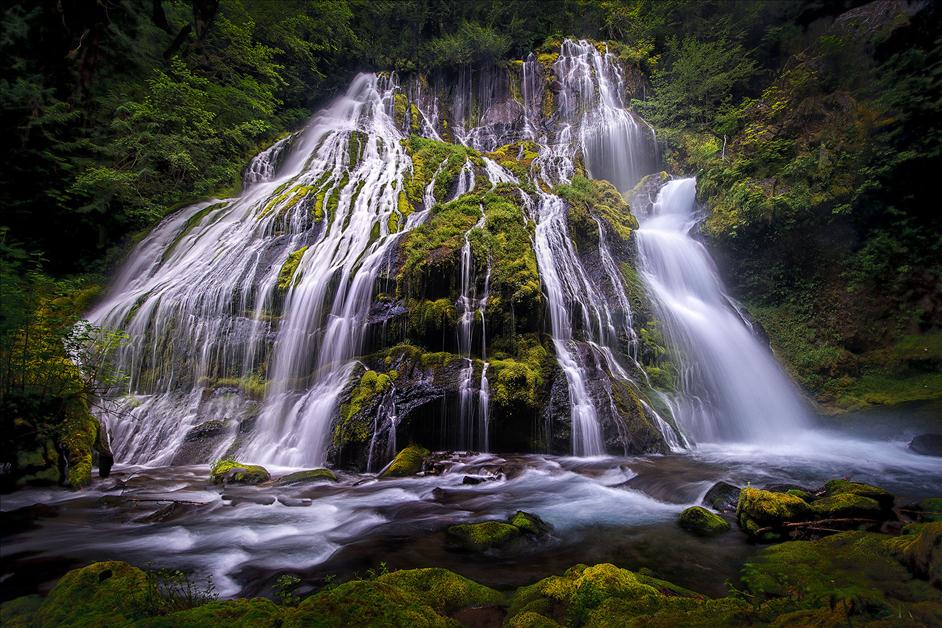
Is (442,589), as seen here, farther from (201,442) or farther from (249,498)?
(201,442)

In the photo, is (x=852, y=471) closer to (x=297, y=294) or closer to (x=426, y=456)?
(x=426, y=456)

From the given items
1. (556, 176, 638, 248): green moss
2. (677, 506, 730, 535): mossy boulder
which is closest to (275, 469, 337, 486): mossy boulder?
(677, 506, 730, 535): mossy boulder

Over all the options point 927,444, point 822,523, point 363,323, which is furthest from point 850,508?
point 363,323

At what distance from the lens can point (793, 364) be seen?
12242 mm

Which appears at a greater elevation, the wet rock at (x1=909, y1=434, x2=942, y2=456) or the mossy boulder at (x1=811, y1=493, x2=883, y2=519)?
the wet rock at (x1=909, y1=434, x2=942, y2=456)

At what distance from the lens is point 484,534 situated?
14.1 feet

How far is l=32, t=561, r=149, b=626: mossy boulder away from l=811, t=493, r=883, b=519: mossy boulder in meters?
6.00

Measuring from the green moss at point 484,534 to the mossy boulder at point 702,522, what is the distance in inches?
84.1

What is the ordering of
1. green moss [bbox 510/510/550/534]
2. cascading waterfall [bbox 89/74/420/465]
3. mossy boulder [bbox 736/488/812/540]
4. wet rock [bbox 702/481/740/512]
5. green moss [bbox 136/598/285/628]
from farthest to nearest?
cascading waterfall [bbox 89/74/420/465]
wet rock [bbox 702/481/740/512]
green moss [bbox 510/510/550/534]
mossy boulder [bbox 736/488/812/540]
green moss [bbox 136/598/285/628]

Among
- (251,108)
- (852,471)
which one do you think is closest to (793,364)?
(852,471)

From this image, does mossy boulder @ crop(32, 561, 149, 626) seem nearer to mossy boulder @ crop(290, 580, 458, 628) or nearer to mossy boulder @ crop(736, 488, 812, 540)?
mossy boulder @ crop(290, 580, 458, 628)

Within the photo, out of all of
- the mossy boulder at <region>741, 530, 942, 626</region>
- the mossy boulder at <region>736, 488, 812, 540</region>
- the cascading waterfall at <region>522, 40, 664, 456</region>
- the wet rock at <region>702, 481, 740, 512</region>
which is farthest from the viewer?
the cascading waterfall at <region>522, 40, 664, 456</region>

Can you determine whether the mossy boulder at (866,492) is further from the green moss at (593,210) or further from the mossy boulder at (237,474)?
the green moss at (593,210)

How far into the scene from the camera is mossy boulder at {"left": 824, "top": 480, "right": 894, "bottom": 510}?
431cm
